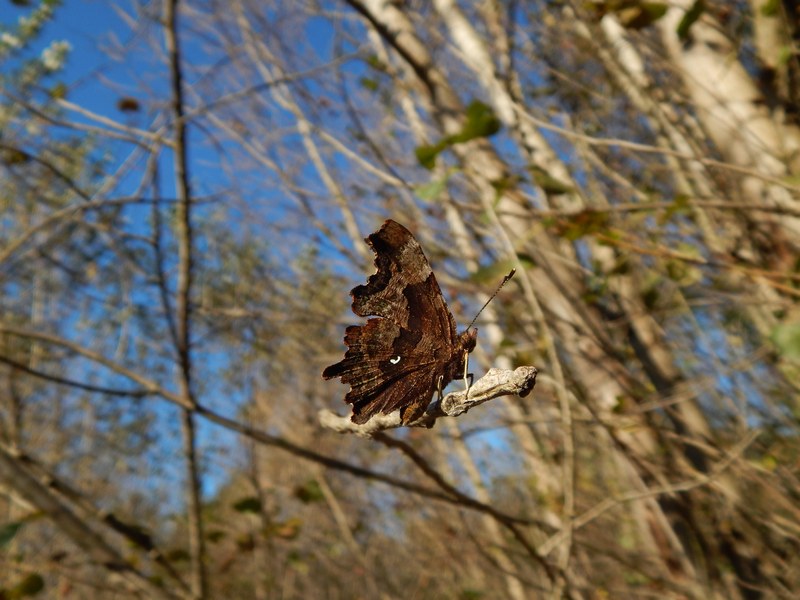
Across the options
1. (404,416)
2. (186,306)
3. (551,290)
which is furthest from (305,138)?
(404,416)

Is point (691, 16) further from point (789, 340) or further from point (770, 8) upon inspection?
point (789, 340)

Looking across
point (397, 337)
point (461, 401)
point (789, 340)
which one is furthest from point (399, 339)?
point (789, 340)

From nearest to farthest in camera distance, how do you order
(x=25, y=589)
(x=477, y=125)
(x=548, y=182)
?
1. (x=477, y=125)
2. (x=25, y=589)
3. (x=548, y=182)

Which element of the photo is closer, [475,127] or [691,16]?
[475,127]

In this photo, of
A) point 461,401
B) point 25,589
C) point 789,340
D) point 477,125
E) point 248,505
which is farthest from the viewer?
point 248,505

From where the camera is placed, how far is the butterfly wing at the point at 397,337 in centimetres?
67

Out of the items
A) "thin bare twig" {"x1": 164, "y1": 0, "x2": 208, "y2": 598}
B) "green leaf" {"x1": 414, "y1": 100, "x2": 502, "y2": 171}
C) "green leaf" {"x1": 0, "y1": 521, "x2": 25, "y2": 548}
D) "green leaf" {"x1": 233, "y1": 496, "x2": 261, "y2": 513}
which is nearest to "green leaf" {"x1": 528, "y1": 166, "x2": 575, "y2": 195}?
"green leaf" {"x1": 414, "y1": 100, "x2": 502, "y2": 171}

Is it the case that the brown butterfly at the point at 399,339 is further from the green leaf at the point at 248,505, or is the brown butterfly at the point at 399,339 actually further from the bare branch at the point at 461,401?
the green leaf at the point at 248,505

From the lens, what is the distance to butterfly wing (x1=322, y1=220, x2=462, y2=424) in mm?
670

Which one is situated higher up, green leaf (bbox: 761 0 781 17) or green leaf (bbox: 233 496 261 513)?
green leaf (bbox: 761 0 781 17)

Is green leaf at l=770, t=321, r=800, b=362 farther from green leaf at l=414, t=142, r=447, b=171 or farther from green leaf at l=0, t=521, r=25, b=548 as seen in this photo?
green leaf at l=0, t=521, r=25, b=548

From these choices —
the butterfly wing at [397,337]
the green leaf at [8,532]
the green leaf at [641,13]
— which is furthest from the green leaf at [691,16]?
the green leaf at [8,532]

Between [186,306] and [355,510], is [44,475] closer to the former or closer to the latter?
[186,306]

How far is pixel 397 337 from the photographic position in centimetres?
69
